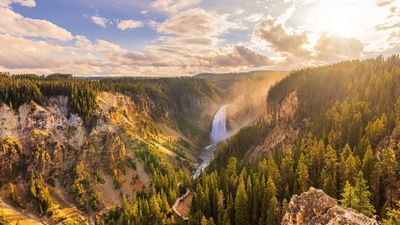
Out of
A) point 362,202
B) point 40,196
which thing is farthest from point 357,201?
point 40,196

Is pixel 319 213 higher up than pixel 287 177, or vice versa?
pixel 319 213

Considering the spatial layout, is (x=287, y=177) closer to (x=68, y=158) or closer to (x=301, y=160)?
(x=301, y=160)

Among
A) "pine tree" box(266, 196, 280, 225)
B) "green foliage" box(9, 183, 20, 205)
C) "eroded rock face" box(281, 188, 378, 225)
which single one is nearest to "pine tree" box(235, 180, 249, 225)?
"pine tree" box(266, 196, 280, 225)

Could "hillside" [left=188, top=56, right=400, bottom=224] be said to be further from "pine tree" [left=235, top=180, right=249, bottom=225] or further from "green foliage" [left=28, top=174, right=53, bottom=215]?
"green foliage" [left=28, top=174, right=53, bottom=215]

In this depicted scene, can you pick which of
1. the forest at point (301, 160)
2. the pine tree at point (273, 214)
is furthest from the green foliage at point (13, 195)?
the pine tree at point (273, 214)

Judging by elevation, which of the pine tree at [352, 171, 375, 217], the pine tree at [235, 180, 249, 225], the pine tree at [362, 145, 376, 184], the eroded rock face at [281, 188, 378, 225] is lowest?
the pine tree at [235, 180, 249, 225]

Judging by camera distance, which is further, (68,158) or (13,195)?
(68,158)

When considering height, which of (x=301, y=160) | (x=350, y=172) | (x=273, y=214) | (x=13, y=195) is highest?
(x=350, y=172)

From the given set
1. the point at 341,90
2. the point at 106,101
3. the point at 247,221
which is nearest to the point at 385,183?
the point at 247,221

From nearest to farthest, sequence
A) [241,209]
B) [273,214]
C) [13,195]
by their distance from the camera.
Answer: [273,214], [241,209], [13,195]
